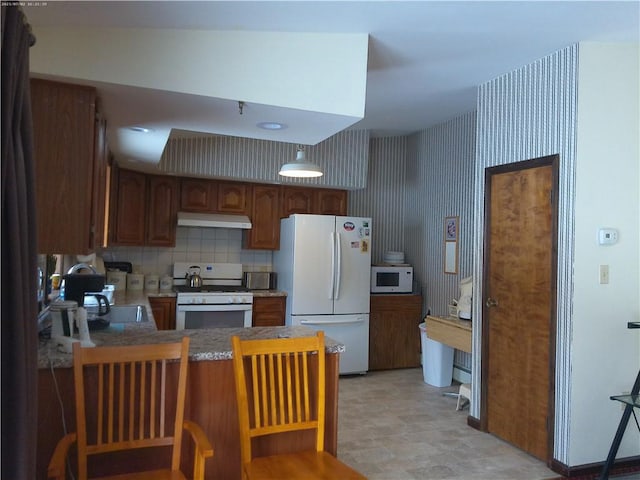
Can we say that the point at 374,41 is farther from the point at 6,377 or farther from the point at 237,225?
the point at 237,225

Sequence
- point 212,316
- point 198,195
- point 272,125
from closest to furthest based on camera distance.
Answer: point 272,125 < point 212,316 < point 198,195

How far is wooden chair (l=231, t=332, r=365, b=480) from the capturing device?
6.19 ft

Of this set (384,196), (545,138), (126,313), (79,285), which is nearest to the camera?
(545,138)

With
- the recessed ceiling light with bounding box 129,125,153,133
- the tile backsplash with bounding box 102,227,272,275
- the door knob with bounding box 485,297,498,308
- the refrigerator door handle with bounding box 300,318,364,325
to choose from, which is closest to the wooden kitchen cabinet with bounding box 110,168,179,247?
the tile backsplash with bounding box 102,227,272,275

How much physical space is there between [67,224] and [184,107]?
31.7 inches

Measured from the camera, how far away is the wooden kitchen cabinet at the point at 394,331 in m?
5.23

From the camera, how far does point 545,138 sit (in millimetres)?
3080

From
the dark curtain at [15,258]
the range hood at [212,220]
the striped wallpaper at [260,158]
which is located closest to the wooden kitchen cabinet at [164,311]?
the range hood at [212,220]

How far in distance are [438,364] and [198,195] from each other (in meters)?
3.01

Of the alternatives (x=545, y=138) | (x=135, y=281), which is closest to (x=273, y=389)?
(x=545, y=138)

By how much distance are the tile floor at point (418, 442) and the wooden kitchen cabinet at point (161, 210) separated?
2.37 meters

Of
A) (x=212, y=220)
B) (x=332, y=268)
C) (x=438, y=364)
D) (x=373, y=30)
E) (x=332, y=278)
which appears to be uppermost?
(x=373, y=30)

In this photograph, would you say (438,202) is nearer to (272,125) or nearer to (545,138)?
(545,138)

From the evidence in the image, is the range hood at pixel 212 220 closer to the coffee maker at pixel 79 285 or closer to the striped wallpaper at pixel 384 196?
the striped wallpaper at pixel 384 196
